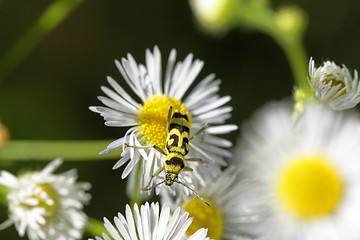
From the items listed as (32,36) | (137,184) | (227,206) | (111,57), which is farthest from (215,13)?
(137,184)

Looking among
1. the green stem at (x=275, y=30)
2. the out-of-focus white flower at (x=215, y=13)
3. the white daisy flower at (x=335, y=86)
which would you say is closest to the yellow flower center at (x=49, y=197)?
the white daisy flower at (x=335, y=86)

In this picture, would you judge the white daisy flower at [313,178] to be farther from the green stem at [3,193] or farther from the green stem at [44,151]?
the green stem at [3,193]

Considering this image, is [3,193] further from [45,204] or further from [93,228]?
[93,228]

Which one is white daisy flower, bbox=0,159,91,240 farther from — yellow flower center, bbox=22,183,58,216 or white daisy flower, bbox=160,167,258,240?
white daisy flower, bbox=160,167,258,240

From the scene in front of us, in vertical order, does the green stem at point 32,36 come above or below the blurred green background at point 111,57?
below

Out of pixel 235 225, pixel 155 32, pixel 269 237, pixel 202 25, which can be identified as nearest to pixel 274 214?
pixel 269 237
